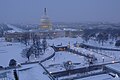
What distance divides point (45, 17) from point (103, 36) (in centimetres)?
2785

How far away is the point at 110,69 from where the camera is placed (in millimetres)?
14391

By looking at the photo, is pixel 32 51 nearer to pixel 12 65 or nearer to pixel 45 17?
pixel 12 65

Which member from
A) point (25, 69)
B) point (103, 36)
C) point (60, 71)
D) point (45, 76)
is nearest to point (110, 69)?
point (60, 71)

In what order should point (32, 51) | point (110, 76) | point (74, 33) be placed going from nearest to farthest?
point (110, 76), point (32, 51), point (74, 33)

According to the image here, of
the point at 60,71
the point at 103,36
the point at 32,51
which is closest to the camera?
the point at 60,71

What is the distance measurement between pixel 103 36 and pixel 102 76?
2228 cm

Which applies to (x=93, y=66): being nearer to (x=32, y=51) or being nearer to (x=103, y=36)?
(x=32, y=51)

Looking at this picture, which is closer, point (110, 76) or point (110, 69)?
point (110, 76)

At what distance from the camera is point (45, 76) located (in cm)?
1309

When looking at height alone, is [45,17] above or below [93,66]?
above

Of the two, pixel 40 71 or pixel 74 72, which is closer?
pixel 40 71

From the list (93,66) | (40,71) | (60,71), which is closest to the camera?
(40,71)

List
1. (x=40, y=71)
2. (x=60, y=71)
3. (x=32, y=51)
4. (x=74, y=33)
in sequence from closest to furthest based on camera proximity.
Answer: (x=40, y=71)
(x=60, y=71)
(x=32, y=51)
(x=74, y=33)

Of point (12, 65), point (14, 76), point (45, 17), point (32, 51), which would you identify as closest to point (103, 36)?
point (32, 51)
